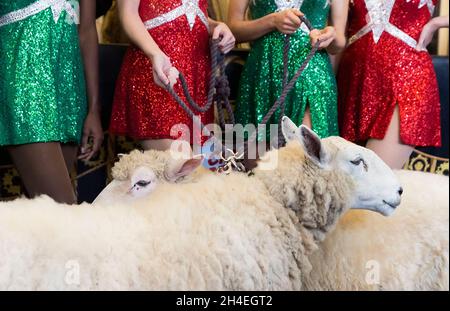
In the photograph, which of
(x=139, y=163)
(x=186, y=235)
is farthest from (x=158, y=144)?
(x=186, y=235)

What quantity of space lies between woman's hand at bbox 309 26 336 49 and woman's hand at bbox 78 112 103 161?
0.64m

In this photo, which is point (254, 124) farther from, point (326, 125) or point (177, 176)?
point (177, 176)

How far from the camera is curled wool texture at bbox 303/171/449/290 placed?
134 cm

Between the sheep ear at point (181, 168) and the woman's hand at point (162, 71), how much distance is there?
0.21 metres

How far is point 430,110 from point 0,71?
4.06ft

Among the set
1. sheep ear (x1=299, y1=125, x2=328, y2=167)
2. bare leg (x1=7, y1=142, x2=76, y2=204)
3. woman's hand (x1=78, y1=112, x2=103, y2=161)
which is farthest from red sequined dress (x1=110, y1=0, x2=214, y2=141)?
sheep ear (x1=299, y1=125, x2=328, y2=167)

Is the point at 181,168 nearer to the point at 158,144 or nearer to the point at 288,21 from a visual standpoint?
the point at 158,144

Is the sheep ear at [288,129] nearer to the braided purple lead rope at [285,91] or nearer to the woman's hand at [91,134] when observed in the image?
the braided purple lead rope at [285,91]

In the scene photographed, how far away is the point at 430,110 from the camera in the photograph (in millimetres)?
1801

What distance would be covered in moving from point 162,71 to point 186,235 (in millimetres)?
468

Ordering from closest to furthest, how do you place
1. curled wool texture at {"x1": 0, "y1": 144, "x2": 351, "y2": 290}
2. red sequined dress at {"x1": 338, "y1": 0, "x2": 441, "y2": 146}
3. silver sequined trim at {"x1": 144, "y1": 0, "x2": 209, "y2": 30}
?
curled wool texture at {"x1": 0, "y1": 144, "x2": 351, "y2": 290} < silver sequined trim at {"x1": 144, "y1": 0, "x2": 209, "y2": 30} < red sequined dress at {"x1": 338, "y1": 0, "x2": 441, "y2": 146}

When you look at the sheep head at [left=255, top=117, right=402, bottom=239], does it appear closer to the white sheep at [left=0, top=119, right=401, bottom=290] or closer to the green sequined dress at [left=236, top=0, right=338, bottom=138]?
the white sheep at [left=0, top=119, right=401, bottom=290]
